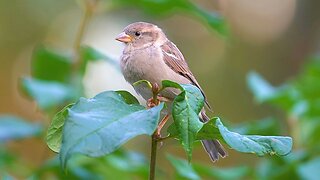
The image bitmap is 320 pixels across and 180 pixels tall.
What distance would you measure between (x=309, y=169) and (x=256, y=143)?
1.29 meters

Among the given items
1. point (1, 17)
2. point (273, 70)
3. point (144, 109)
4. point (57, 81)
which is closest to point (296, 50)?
point (273, 70)

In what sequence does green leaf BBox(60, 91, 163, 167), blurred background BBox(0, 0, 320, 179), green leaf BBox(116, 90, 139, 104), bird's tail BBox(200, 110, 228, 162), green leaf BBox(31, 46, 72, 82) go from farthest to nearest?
blurred background BBox(0, 0, 320, 179)
green leaf BBox(31, 46, 72, 82)
bird's tail BBox(200, 110, 228, 162)
green leaf BBox(116, 90, 139, 104)
green leaf BBox(60, 91, 163, 167)

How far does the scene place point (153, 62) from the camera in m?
2.31

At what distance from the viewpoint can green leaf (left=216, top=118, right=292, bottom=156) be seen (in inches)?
58.1

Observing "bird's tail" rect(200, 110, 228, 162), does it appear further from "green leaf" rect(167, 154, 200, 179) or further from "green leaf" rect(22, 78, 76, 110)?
"green leaf" rect(22, 78, 76, 110)

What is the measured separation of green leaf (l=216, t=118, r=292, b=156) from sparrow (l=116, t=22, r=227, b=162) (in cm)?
64

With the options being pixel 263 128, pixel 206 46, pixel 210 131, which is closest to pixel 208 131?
pixel 210 131

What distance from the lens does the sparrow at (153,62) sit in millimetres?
2248

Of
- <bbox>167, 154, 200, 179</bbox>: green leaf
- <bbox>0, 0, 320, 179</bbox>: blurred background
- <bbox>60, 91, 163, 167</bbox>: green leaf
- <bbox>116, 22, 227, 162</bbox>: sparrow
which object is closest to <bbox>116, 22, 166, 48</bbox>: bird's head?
<bbox>116, 22, 227, 162</bbox>: sparrow

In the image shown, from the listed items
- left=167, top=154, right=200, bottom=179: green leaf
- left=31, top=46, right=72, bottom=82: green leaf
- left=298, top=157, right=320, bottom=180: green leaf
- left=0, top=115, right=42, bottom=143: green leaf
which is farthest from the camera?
left=31, top=46, right=72, bottom=82: green leaf

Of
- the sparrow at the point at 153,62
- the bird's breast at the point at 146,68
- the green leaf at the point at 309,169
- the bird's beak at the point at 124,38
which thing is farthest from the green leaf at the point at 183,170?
the green leaf at the point at 309,169

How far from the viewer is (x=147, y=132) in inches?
52.5

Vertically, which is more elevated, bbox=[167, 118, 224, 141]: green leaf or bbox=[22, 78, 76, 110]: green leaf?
bbox=[167, 118, 224, 141]: green leaf

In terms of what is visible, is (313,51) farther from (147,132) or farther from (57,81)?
(147,132)
